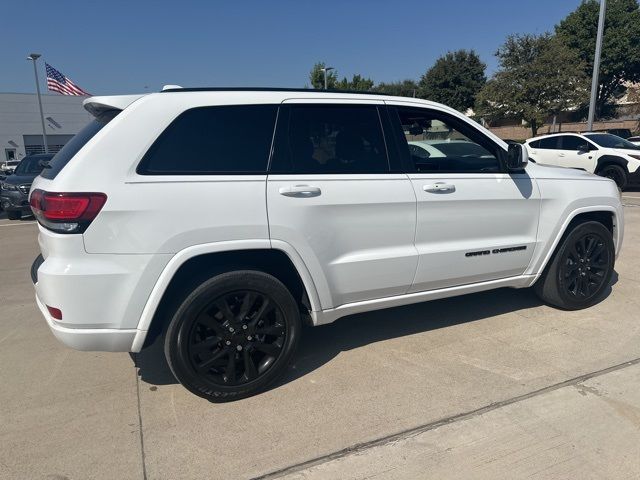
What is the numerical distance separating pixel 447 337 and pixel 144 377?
234 cm

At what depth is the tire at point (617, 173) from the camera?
40.5 ft

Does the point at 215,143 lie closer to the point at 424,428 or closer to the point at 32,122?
the point at 424,428

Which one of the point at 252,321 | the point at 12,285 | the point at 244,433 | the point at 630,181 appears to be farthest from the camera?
the point at 630,181

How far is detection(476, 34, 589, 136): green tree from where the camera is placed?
2545 centimetres

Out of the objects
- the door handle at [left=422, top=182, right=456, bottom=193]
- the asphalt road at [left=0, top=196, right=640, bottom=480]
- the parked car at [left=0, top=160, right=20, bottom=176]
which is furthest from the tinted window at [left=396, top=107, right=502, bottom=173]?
the parked car at [left=0, top=160, right=20, bottom=176]

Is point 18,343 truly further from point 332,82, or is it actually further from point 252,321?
point 332,82

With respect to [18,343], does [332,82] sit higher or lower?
higher

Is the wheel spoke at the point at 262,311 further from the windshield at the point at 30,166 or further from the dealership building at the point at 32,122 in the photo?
the dealership building at the point at 32,122

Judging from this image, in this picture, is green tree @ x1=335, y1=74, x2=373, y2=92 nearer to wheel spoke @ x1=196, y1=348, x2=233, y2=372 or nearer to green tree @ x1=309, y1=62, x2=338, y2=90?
green tree @ x1=309, y1=62, x2=338, y2=90

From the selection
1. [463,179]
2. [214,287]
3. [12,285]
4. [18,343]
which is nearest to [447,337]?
[463,179]

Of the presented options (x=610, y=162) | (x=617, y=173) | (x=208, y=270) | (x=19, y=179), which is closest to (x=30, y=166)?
(x=19, y=179)

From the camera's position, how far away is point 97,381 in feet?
10.6

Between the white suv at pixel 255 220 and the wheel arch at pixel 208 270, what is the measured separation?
0.03 ft

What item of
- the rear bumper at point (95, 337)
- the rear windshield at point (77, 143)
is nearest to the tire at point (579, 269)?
the rear bumper at point (95, 337)
